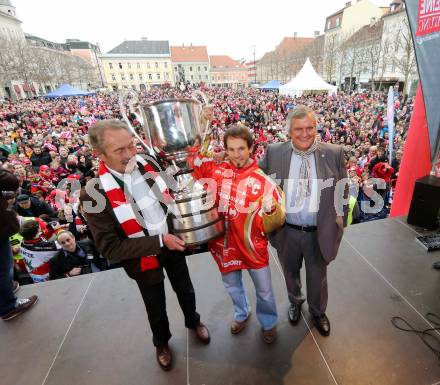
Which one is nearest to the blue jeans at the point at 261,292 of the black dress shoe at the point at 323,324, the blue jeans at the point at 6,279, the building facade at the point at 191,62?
the black dress shoe at the point at 323,324

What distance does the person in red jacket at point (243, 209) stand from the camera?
1.85 m

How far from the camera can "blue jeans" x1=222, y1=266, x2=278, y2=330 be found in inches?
84.8

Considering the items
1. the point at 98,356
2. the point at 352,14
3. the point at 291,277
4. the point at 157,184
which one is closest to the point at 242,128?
the point at 157,184

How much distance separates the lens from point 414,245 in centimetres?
357

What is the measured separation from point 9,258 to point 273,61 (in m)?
58.5

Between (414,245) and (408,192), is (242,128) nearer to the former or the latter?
(414,245)

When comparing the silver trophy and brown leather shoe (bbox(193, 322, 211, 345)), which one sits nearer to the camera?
the silver trophy

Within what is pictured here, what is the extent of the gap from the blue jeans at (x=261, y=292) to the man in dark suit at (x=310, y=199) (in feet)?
1.12

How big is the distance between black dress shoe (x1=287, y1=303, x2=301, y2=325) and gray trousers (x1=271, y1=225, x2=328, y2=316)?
0.33 feet

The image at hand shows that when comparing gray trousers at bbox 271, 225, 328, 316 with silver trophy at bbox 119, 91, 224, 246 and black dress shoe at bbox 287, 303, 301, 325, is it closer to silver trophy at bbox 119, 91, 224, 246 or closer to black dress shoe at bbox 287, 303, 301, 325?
black dress shoe at bbox 287, 303, 301, 325

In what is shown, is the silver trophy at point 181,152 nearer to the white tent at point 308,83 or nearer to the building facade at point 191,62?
→ the white tent at point 308,83

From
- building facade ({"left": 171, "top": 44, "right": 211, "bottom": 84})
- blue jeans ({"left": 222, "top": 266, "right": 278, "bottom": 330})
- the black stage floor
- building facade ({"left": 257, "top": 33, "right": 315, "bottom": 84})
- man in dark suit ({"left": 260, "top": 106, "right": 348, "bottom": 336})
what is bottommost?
the black stage floor

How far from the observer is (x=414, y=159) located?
168 inches

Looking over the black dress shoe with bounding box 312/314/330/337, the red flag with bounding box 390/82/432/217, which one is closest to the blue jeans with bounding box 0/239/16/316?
the black dress shoe with bounding box 312/314/330/337
